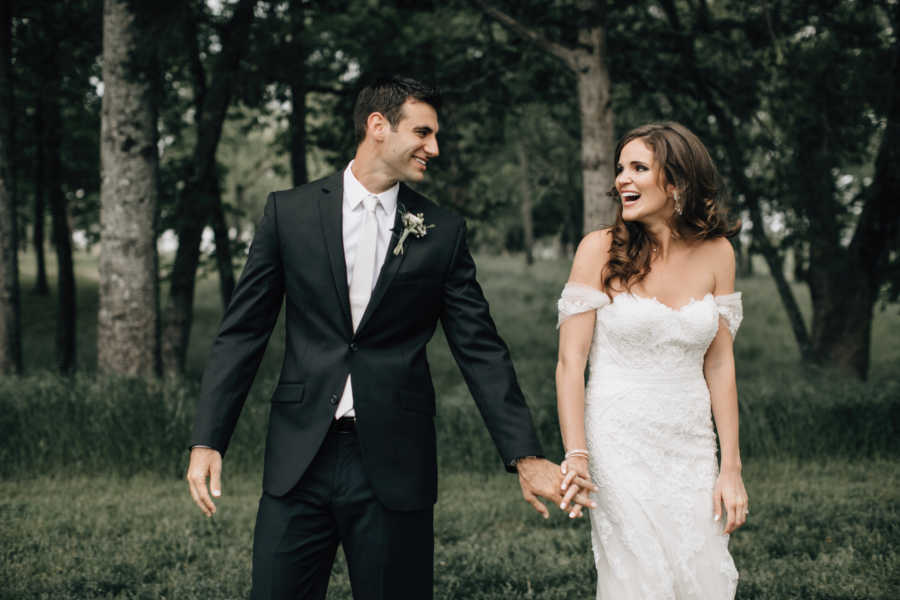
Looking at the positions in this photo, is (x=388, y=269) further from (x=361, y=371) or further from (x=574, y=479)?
(x=574, y=479)

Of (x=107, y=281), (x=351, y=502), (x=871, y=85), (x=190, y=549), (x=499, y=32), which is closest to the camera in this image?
(x=351, y=502)

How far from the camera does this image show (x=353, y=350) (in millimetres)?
3051

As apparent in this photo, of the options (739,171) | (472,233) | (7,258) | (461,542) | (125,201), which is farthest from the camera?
(472,233)

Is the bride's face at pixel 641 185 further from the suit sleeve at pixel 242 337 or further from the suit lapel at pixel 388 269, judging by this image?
the suit sleeve at pixel 242 337

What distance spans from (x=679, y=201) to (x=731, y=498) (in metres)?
1.16

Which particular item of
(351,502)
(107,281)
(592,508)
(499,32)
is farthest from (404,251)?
(499,32)

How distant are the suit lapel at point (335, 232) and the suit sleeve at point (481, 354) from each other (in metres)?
0.42

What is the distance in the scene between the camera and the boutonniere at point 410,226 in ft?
10.4

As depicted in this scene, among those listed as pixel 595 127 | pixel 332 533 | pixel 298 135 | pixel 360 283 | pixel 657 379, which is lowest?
pixel 332 533

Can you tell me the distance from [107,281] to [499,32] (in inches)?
370

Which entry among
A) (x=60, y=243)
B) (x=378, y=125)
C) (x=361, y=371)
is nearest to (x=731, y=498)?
(x=361, y=371)

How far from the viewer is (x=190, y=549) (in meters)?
5.55

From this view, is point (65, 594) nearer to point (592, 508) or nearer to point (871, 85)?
point (592, 508)

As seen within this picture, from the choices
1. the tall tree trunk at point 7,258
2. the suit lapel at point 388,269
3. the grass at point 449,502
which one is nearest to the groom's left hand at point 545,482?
the suit lapel at point 388,269
